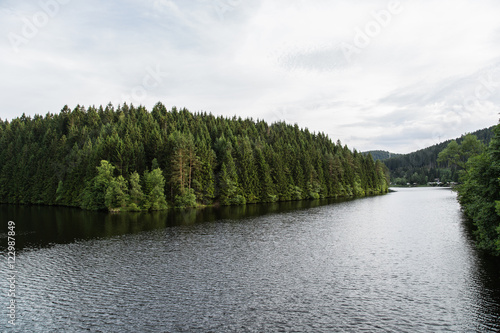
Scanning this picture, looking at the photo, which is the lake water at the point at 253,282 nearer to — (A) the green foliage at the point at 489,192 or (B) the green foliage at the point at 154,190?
(A) the green foliage at the point at 489,192

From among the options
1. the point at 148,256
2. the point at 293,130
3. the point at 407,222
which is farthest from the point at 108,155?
the point at 293,130

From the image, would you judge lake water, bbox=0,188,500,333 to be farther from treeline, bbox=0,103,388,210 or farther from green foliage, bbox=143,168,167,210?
treeline, bbox=0,103,388,210

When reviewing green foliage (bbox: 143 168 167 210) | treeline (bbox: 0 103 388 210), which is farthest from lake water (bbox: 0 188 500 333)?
treeline (bbox: 0 103 388 210)

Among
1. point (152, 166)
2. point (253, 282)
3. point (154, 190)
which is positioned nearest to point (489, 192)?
point (253, 282)

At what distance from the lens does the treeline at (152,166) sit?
88375 mm

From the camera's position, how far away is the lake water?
20.6m

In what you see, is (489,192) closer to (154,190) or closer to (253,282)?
(253,282)

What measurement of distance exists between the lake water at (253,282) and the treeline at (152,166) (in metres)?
40.3

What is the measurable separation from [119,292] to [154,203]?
6138 centimetres

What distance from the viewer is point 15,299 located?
2439 centimetres

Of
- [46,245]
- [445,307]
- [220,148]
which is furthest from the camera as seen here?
[220,148]

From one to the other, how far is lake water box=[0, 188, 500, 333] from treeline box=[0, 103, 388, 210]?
40274mm

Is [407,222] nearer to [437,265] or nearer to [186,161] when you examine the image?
[437,265]

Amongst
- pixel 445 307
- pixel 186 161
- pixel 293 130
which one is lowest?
pixel 445 307
